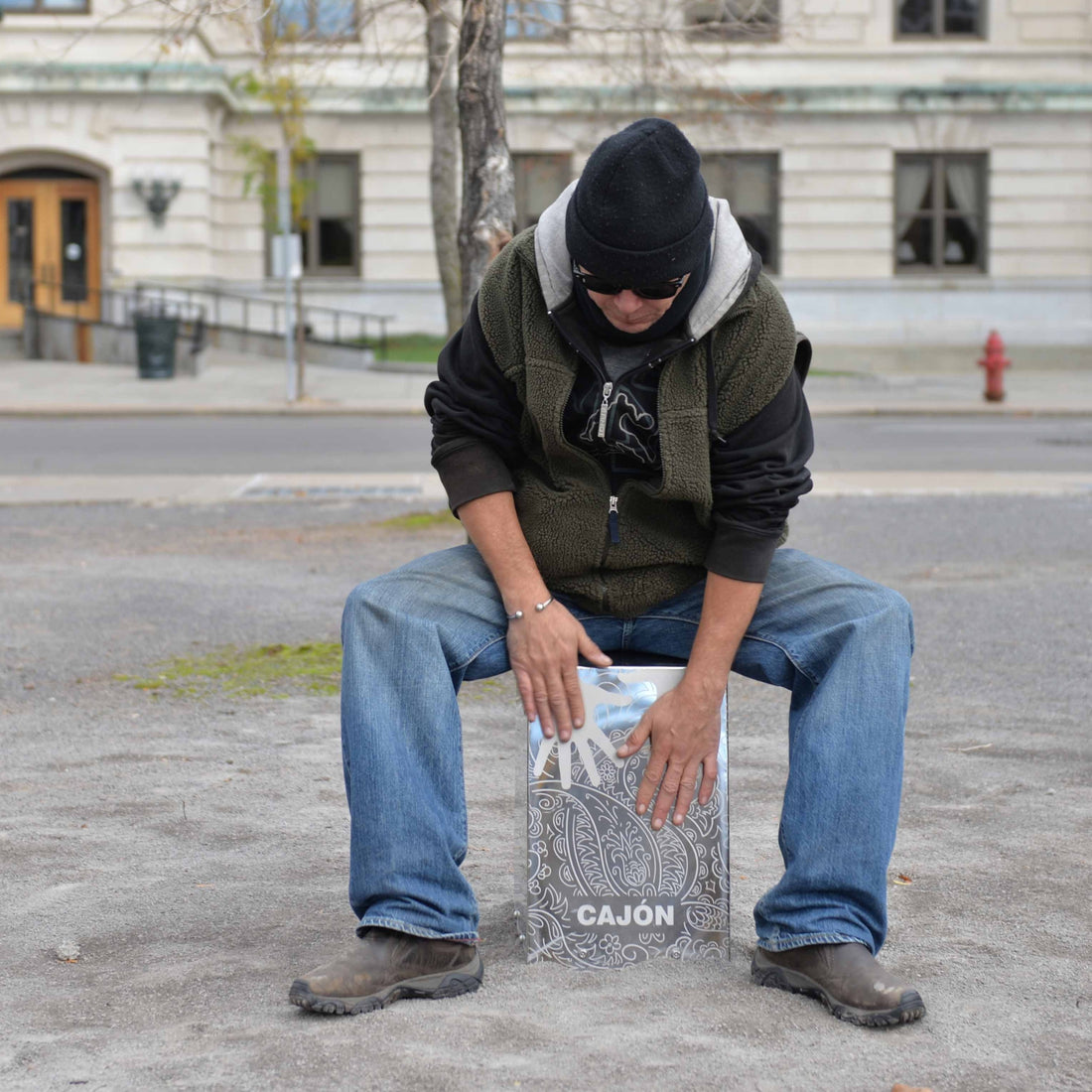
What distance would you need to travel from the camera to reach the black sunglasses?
295cm

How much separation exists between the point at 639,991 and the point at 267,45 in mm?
7670

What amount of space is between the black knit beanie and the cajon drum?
777 millimetres

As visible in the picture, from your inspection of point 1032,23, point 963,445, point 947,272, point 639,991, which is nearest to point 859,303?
point 947,272

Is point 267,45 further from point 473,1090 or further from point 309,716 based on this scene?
point 473,1090

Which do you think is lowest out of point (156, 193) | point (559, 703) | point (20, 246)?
point (559, 703)

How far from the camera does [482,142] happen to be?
773 centimetres

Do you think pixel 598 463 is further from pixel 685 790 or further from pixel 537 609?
pixel 685 790

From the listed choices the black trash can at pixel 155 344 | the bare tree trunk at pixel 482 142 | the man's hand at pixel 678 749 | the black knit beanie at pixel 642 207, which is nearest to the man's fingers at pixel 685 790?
the man's hand at pixel 678 749

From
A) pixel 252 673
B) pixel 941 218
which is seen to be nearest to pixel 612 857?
pixel 252 673

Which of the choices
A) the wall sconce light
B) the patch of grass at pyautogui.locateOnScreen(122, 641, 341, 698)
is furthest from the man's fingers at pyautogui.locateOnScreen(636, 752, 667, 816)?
the wall sconce light

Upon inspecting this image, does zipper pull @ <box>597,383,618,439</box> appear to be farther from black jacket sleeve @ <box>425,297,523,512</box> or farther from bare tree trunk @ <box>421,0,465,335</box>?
bare tree trunk @ <box>421,0,465,335</box>

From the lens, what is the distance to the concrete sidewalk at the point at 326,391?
21.9 metres

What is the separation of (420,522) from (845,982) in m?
7.58

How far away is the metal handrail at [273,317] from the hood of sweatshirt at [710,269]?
86.9 feet
